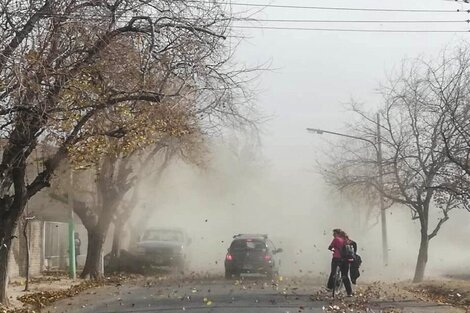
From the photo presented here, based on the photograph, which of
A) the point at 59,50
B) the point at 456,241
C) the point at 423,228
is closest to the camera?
the point at 59,50

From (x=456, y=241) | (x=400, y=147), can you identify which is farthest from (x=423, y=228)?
(x=456, y=241)

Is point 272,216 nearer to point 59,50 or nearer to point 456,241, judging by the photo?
point 456,241

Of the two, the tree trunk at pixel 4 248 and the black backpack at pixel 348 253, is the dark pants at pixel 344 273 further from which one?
the tree trunk at pixel 4 248

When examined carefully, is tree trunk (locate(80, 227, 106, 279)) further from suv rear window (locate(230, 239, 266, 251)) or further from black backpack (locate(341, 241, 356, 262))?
black backpack (locate(341, 241, 356, 262))

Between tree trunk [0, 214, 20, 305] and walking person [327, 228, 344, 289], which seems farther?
walking person [327, 228, 344, 289]

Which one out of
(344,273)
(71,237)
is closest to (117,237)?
(71,237)

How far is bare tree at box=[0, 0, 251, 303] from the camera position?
1283 centimetres

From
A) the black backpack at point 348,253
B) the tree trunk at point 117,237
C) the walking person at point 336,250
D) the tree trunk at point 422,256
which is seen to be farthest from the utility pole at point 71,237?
the tree trunk at point 422,256

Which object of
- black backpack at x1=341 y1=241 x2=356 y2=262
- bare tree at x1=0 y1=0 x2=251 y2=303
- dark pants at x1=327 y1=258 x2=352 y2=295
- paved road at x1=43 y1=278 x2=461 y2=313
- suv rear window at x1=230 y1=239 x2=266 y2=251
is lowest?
paved road at x1=43 y1=278 x2=461 y2=313

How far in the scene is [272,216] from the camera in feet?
206

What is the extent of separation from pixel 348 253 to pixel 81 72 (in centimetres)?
865

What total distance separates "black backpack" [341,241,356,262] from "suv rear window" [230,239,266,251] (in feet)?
25.1

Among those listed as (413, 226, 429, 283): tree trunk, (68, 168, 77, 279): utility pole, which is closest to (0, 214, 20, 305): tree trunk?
(68, 168, 77, 279): utility pole

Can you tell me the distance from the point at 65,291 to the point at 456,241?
57.2 meters
